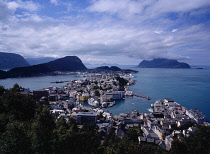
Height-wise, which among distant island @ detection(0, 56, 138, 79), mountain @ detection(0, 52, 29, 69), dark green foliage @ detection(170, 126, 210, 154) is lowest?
dark green foliage @ detection(170, 126, 210, 154)

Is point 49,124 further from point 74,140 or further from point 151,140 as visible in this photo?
point 151,140

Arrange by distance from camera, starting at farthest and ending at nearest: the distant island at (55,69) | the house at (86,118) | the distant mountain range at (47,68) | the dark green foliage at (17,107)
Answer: the distant island at (55,69), the distant mountain range at (47,68), the house at (86,118), the dark green foliage at (17,107)

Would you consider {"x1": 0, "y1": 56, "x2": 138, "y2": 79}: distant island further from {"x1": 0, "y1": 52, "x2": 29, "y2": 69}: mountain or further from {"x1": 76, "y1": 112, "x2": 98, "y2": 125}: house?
{"x1": 76, "y1": 112, "x2": 98, "y2": 125}: house

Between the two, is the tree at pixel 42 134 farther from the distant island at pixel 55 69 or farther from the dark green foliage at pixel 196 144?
the distant island at pixel 55 69

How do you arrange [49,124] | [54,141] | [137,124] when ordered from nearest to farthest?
[54,141], [49,124], [137,124]

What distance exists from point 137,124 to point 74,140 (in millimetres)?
3777

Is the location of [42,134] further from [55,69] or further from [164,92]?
[55,69]

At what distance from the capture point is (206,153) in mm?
2781

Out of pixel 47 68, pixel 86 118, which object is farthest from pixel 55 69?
pixel 86 118

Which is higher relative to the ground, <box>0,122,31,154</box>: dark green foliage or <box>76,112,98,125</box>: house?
<box>0,122,31,154</box>: dark green foliage

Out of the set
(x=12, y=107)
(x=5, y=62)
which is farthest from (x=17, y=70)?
(x=12, y=107)

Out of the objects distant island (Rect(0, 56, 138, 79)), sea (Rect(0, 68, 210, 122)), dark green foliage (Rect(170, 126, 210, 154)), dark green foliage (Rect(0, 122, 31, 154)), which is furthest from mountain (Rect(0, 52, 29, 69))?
dark green foliage (Rect(170, 126, 210, 154))

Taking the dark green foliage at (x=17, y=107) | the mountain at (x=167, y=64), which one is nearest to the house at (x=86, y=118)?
the dark green foliage at (x=17, y=107)

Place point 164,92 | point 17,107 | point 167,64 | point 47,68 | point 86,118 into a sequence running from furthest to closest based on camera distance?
1. point 167,64
2. point 47,68
3. point 164,92
4. point 86,118
5. point 17,107
